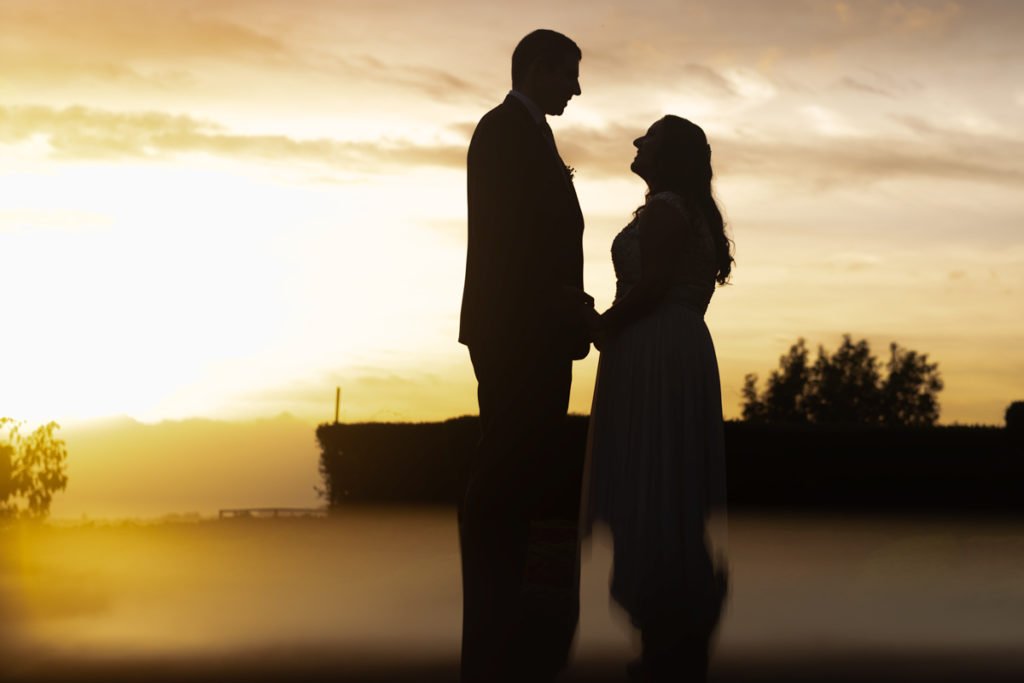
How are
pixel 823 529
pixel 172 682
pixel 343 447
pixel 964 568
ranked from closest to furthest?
pixel 172 682 → pixel 964 568 → pixel 823 529 → pixel 343 447

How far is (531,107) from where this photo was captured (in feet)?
18.7

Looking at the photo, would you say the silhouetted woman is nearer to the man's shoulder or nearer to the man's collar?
the man's collar

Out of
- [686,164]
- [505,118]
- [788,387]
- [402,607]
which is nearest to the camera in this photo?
[505,118]

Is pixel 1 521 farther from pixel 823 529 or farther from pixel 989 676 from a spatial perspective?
pixel 989 676

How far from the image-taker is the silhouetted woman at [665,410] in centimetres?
588

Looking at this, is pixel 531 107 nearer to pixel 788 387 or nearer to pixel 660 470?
pixel 660 470

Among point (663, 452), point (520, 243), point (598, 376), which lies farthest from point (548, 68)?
point (663, 452)

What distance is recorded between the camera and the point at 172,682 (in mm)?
7230

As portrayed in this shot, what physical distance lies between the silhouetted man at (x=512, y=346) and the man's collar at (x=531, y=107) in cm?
1

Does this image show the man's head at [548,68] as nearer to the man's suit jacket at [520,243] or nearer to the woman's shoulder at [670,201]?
the man's suit jacket at [520,243]

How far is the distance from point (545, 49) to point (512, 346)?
1.37 metres

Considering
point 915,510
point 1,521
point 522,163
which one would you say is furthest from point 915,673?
point 1,521

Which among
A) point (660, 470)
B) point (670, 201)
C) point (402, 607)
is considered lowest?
point (402, 607)

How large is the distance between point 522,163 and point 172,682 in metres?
3.74
